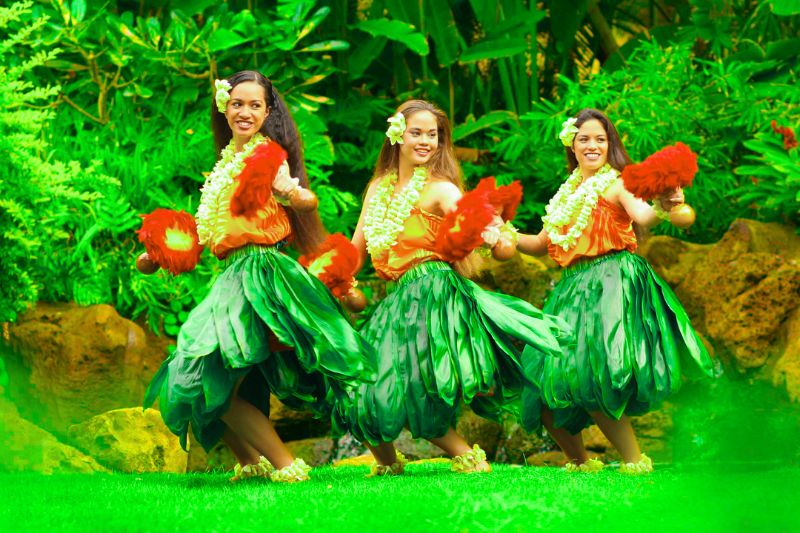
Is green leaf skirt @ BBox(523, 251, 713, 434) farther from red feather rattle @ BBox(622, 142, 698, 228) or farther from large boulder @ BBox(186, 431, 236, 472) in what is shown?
large boulder @ BBox(186, 431, 236, 472)

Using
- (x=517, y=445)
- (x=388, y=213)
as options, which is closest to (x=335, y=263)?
(x=388, y=213)

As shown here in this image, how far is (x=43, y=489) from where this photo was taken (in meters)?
3.38

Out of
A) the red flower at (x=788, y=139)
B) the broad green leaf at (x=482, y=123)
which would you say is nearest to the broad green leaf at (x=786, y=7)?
the red flower at (x=788, y=139)

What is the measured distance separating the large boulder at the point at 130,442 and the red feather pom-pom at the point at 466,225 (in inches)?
71.1

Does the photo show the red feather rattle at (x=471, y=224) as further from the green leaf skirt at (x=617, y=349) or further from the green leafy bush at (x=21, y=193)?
the green leafy bush at (x=21, y=193)

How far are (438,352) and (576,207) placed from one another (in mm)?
951

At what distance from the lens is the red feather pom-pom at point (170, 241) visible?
386 centimetres

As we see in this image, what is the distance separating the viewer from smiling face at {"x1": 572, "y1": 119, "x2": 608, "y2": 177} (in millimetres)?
4289

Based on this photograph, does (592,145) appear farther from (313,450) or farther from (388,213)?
(313,450)

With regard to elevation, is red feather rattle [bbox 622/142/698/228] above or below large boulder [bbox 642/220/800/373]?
above

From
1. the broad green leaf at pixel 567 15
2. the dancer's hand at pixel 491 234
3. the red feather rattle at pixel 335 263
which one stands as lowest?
the red feather rattle at pixel 335 263

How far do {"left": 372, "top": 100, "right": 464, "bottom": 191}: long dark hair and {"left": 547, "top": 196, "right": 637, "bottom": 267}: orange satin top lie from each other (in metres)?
0.56

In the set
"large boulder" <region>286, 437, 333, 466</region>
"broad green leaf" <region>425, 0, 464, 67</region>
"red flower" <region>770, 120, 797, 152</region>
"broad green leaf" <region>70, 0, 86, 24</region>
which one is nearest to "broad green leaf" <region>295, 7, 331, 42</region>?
"broad green leaf" <region>425, 0, 464, 67</region>

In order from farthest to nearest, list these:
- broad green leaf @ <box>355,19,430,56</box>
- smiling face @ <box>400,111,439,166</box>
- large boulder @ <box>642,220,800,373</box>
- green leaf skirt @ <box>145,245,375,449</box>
→ 1. broad green leaf @ <box>355,19,430,56</box>
2. large boulder @ <box>642,220,800,373</box>
3. smiling face @ <box>400,111,439,166</box>
4. green leaf skirt @ <box>145,245,375,449</box>
